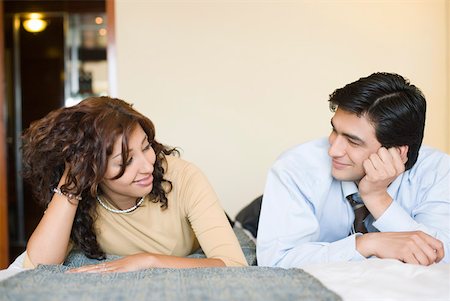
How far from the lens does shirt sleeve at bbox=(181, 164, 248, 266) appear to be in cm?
153

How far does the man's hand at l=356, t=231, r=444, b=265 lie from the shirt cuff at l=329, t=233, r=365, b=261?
0.01 metres

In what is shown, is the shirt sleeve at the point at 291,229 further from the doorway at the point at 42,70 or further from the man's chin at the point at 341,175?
the doorway at the point at 42,70

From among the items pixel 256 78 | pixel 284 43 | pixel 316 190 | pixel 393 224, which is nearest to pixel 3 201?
pixel 256 78

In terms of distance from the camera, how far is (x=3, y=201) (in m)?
3.34

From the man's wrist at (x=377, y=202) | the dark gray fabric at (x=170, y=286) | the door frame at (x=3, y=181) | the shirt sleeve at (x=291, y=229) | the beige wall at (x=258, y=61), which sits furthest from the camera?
the door frame at (x=3, y=181)

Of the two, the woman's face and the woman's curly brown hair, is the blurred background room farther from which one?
the woman's face

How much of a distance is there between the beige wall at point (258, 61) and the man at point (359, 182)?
1411 mm

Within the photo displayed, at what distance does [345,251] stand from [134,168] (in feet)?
2.11

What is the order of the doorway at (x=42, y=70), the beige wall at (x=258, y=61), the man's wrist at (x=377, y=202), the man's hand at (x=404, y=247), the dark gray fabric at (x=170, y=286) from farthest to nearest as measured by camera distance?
1. the doorway at (x=42, y=70)
2. the beige wall at (x=258, y=61)
3. the man's wrist at (x=377, y=202)
4. the man's hand at (x=404, y=247)
5. the dark gray fabric at (x=170, y=286)

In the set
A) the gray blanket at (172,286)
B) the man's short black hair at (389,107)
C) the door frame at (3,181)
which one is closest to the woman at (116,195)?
the gray blanket at (172,286)

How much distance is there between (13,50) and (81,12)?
793 millimetres

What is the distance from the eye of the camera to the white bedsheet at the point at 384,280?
1.00 meters

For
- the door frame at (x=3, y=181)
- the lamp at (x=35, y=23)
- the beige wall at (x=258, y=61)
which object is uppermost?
the lamp at (x=35, y=23)

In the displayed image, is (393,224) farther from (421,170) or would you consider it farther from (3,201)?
(3,201)
